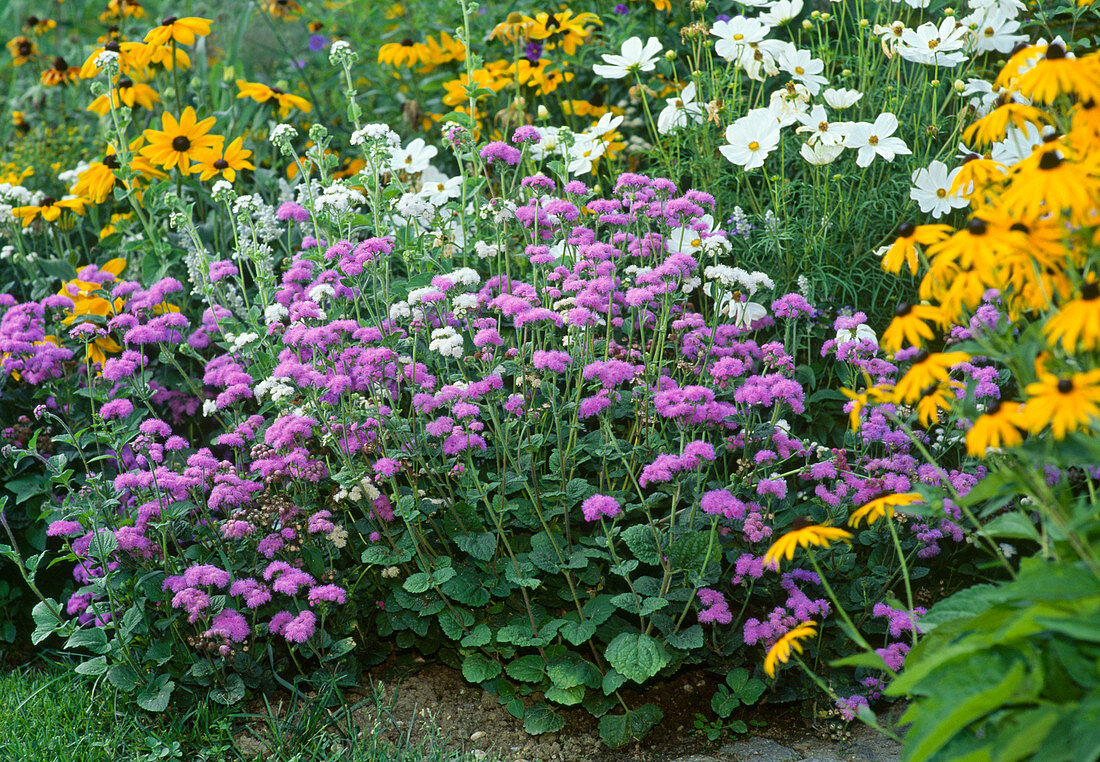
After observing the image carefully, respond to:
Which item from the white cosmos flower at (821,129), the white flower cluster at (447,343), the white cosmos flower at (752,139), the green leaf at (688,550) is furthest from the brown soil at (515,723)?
the white cosmos flower at (821,129)

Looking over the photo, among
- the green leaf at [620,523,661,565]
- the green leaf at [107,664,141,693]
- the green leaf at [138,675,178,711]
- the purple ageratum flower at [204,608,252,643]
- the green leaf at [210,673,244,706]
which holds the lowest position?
the green leaf at [210,673,244,706]

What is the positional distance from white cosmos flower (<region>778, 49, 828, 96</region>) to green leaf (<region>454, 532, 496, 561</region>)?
6.87 feet

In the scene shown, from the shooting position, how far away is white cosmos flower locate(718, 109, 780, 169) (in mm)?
3268

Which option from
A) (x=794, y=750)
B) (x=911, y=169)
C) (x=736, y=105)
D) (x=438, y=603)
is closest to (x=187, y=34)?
(x=736, y=105)

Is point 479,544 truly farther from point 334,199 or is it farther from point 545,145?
point 545,145

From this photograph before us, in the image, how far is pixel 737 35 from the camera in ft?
11.9

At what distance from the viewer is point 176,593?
2.56 meters

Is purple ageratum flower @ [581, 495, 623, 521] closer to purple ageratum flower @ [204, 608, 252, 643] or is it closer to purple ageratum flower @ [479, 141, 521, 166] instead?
purple ageratum flower @ [204, 608, 252, 643]

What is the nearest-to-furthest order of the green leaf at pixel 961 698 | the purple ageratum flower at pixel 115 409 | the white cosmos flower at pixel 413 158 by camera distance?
the green leaf at pixel 961 698 → the purple ageratum flower at pixel 115 409 → the white cosmos flower at pixel 413 158

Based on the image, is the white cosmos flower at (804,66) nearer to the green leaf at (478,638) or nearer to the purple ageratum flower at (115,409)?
the green leaf at (478,638)

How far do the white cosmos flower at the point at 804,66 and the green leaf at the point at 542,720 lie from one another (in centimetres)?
240

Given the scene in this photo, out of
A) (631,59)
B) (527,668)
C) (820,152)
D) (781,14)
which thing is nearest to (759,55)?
(781,14)

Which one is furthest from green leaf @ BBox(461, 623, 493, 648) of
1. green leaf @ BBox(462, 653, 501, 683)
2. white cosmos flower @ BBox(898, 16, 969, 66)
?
white cosmos flower @ BBox(898, 16, 969, 66)

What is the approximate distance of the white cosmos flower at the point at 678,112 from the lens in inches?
139
